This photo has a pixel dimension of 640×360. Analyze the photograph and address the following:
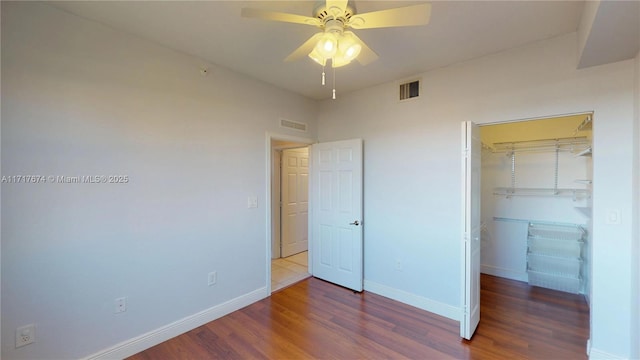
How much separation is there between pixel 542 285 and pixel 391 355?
108 inches

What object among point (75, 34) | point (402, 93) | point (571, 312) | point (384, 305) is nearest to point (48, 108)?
A: point (75, 34)

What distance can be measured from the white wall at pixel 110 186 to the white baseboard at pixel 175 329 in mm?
51

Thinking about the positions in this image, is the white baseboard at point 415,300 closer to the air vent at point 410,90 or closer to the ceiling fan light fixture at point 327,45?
the air vent at point 410,90

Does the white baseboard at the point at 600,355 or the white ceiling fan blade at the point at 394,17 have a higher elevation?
the white ceiling fan blade at the point at 394,17

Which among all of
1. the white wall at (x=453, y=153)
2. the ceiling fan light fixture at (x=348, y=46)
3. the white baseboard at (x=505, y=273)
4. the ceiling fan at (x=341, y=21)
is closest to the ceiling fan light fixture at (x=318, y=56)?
the ceiling fan at (x=341, y=21)

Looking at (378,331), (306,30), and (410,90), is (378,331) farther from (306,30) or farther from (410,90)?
(306,30)

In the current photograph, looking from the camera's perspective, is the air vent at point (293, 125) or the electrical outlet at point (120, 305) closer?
the electrical outlet at point (120, 305)

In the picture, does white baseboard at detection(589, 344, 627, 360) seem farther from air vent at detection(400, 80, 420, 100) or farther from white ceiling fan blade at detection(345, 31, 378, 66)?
white ceiling fan blade at detection(345, 31, 378, 66)

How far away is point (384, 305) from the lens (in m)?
3.07

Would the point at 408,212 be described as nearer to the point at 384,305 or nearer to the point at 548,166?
the point at 384,305

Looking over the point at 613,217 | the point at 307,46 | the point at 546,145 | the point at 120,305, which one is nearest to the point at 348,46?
the point at 307,46

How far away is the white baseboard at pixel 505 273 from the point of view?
3716mm

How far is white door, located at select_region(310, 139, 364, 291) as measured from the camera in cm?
343

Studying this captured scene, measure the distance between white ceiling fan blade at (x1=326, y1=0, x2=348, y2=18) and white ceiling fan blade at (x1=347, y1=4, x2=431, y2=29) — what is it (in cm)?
8
